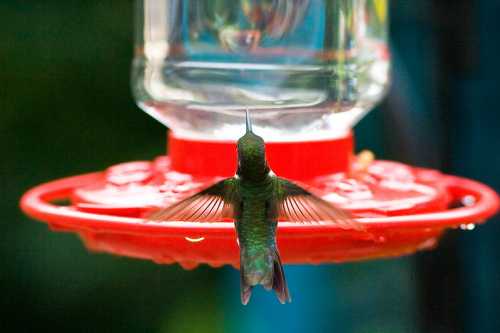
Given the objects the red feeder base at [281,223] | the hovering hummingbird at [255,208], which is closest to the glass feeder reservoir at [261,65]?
the red feeder base at [281,223]

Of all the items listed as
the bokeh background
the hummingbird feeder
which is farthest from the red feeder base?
the bokeh background

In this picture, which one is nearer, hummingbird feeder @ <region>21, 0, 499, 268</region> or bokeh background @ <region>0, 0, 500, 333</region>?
hummingbird feeder @ <region>21, 0, 499, 268</region>

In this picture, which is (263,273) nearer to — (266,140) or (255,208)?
(255,208)

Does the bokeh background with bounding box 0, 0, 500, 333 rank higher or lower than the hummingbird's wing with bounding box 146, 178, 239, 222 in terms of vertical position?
lower

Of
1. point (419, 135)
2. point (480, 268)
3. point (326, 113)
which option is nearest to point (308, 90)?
point (326, 113)

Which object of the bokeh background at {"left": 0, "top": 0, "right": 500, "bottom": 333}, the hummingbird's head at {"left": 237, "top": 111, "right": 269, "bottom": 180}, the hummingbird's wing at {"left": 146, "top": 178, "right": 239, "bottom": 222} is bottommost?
the bokeh background at {"left": 0, "top": 0, "right": 500, "bottom": 333}

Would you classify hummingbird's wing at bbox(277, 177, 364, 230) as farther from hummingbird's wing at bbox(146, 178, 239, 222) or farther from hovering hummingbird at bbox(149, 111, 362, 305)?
hummingbird's wing at bbox(146, 178, 239, 222)

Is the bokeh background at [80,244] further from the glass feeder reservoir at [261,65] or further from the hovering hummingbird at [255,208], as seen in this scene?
the hovering hummingbird at [255,208]

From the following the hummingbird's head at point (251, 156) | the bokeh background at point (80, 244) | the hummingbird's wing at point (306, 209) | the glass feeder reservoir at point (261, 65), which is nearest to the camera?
the hummingbird's wing at point (306, 209)
